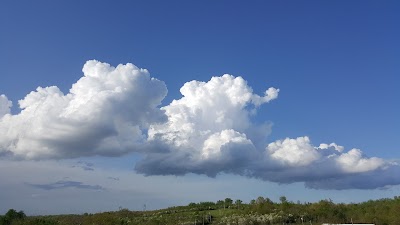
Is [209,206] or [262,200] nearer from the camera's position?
[262,200]

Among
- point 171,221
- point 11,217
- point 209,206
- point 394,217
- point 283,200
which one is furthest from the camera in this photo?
point 209,206

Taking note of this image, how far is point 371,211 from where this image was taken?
102625 mm

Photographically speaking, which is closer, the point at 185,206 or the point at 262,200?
the point at 262,200

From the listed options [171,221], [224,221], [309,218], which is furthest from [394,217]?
[171,221]

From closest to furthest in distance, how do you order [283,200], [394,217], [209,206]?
[394,217]
[283,200]
[209,206]

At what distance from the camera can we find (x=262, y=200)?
130 metres

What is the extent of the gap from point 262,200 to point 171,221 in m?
30.7

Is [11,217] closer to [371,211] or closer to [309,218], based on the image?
[309,218]

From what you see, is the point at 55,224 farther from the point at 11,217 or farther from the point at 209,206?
the point at 209,206

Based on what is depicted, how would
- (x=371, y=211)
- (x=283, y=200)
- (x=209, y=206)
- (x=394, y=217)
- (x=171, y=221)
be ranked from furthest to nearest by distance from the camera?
1. (x=209, y=206)
2. (x=283, y=200)
3. (x=171, y=221)
4. (x=371, y=211)
5. (x=394, y=217)

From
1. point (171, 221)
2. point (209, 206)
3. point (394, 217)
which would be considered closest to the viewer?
point (394, 217)

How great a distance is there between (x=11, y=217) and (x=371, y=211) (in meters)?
101

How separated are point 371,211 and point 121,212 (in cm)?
7291

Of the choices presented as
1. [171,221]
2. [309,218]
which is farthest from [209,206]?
[309,218]
